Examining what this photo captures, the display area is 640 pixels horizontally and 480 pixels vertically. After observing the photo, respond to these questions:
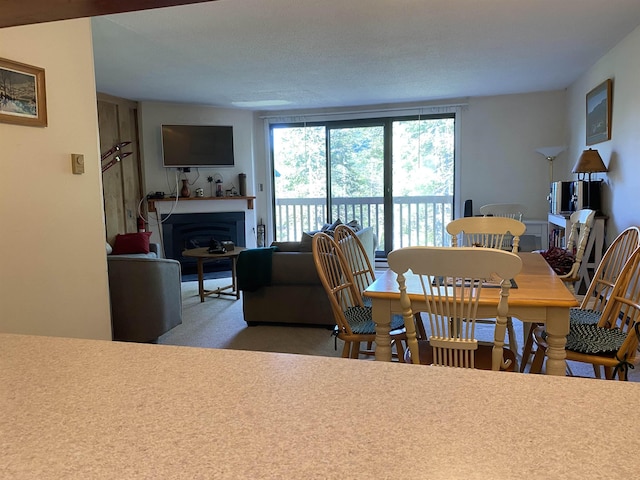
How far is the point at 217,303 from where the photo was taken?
15.4 ft

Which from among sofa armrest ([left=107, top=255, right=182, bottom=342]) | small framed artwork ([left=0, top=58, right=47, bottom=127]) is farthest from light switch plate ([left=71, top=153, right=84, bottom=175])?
sofa armrest ([left=107, top=255, right=182, bottom=342])

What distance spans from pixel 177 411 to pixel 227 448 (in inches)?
5.5

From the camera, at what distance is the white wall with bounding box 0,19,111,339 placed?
215 cm

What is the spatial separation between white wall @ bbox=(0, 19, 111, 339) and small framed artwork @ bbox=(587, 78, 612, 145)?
13.0 feet

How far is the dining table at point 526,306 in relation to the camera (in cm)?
184

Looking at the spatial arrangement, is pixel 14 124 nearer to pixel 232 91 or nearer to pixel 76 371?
pixel 76 371

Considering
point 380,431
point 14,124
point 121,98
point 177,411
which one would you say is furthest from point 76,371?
point 121,98

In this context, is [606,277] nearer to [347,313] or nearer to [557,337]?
[557,337]

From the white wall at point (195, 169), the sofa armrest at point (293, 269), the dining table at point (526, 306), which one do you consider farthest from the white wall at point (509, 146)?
the dining table at point (526, 306)

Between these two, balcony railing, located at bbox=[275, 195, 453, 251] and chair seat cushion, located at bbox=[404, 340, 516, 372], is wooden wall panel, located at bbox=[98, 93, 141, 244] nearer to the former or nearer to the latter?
balcony railing, located at bbox=[275, 195, 453, 251]

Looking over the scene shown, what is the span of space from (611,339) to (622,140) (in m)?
2.44

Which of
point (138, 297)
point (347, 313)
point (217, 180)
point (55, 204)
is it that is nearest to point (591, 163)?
point (347, 313)

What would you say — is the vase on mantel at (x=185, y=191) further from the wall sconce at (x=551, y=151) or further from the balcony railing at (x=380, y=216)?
the wall sconce at (x=551, y=151)

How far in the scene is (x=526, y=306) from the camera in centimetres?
184
